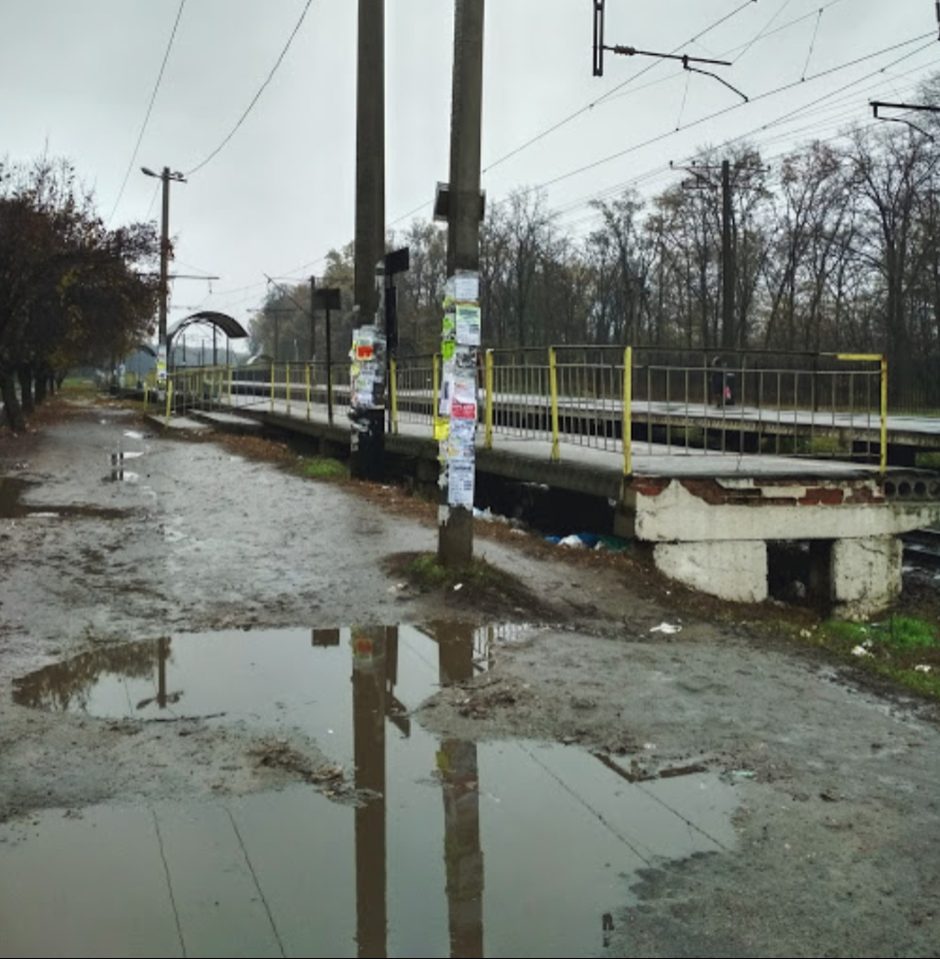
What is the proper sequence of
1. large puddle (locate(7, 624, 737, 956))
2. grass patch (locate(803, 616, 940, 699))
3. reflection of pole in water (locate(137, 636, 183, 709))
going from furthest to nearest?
grass patch (locate(803, 616, 940, 699)) → reflection of pole in water (locate(137, 636, 183, 709)) → large puddle (locate(7, 624, 737, 956))

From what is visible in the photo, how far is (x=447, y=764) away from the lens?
14.9ft

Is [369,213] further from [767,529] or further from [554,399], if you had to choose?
[767,529]

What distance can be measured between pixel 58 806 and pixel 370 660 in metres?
2.34

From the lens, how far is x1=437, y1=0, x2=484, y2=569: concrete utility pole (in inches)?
290

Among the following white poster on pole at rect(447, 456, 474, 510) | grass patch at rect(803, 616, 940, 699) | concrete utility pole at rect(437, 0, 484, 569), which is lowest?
grass patch at rect(803, 616, 940, 699)

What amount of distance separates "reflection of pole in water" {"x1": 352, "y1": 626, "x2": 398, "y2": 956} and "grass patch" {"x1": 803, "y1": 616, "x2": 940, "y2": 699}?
3.14 metres

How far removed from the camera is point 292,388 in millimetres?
23047

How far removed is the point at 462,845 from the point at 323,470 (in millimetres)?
11330

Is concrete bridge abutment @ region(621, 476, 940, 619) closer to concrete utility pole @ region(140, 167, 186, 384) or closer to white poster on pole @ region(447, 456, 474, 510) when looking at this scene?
white poster on pole @ region(447, 456, 474, 510)

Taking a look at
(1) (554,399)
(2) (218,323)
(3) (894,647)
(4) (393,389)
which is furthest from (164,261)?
(3) (894,647)

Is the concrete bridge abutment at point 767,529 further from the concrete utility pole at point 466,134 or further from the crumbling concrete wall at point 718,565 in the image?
the concrete utility pole at point 466,134

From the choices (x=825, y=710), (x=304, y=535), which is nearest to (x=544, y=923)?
(x=825, y=710)

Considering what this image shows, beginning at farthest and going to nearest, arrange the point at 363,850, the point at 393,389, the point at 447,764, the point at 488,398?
the point at 393,389 < the point at 488,398 < the point at 447,764 < the point at 363,850

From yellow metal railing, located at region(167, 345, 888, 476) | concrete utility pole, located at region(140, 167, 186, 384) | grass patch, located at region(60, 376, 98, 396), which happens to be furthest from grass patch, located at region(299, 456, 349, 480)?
grass patch, located at region(60, 376, 98, 396)
